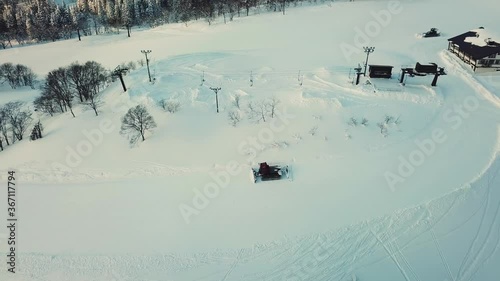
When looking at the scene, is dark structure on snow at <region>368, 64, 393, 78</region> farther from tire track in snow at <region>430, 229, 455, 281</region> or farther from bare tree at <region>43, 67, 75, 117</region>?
bare tree at <region>43, 67, 75, 117</region>

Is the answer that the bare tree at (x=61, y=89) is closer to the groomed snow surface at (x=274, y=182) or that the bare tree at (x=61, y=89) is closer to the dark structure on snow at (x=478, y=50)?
the groomed snow surface at (x=274, y=182)

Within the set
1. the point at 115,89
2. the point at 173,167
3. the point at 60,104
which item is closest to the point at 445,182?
the point at 173,167

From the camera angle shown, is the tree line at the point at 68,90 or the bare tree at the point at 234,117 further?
the tree line at the point at 68,90

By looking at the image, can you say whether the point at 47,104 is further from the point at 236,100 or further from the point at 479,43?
the point at 479,43

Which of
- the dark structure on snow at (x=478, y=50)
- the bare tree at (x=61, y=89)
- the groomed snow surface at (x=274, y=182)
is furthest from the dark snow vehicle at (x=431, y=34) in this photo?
the bare tree at (x=61, y=89)

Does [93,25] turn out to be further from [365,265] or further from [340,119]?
[365,265]

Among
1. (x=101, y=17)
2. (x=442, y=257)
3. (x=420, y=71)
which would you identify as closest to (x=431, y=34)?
(x=420, y=71)
